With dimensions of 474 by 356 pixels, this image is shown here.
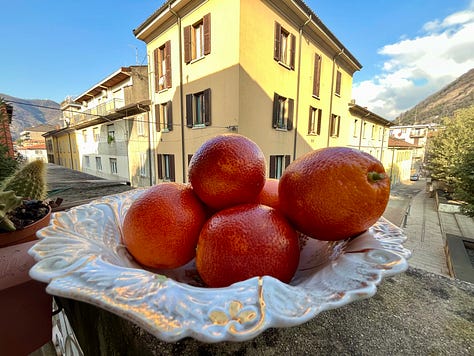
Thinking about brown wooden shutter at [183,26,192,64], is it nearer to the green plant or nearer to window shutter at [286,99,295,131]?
window shutter at [286,99,295,131]

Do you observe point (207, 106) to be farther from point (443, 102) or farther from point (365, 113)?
point (443, 102)

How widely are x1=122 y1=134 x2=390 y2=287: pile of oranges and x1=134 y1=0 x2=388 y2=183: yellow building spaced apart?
13.0 feet


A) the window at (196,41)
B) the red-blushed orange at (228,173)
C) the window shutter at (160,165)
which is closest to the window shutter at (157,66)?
the window at (196,41)

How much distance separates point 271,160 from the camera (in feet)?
18.9

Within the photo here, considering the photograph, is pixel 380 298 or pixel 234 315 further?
pixel 380 298

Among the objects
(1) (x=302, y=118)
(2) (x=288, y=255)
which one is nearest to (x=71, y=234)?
(2) (x=288, y=255)

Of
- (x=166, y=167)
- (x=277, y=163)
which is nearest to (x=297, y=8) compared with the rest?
(x=277, y=163)

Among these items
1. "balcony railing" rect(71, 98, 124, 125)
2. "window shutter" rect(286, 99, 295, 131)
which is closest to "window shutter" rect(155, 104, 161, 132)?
"balcony railing" rect(71, 98, 124, 125)

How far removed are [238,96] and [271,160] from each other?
194cm

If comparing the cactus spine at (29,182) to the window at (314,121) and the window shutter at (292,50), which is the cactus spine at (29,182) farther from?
the window at (314,121)

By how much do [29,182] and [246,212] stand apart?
35.4 inches

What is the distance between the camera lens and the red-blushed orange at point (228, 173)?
42 centimetres

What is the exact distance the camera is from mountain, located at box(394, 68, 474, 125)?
29797 mm

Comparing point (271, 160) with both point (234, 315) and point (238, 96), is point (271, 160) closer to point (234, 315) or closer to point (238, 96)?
point (238, 96)
